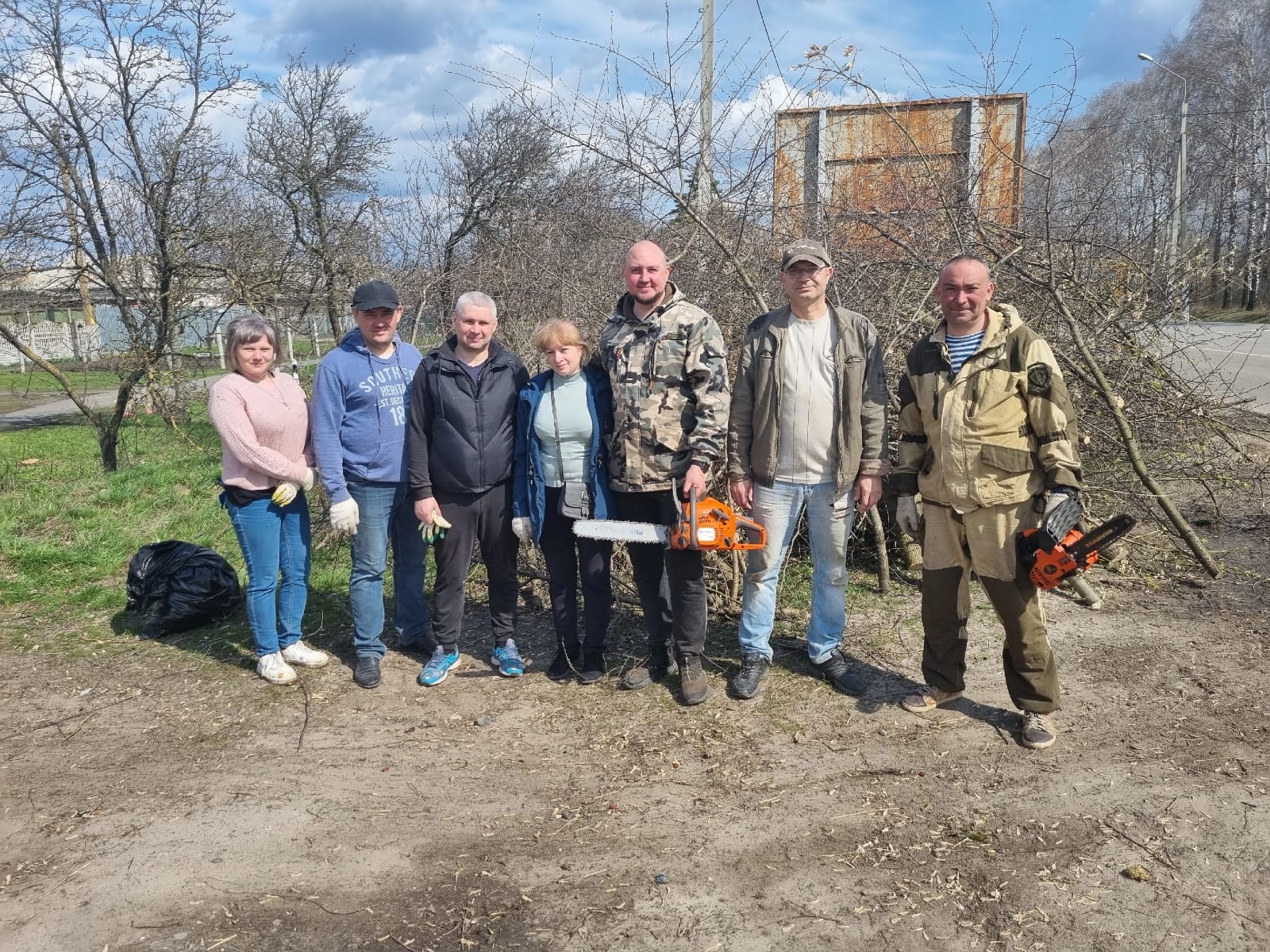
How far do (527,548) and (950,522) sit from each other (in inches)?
112

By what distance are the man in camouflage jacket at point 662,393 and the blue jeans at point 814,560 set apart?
0.31 metres

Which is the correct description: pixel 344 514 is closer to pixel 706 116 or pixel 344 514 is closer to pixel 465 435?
pixel 465 435

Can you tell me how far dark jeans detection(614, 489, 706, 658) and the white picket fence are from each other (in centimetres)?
889

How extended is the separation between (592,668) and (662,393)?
145 centimetres

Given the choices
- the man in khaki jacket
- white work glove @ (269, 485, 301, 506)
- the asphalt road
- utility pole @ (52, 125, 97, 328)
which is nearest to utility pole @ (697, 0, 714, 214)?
the man in khaki jacket

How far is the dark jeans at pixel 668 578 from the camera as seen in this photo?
12.4ft

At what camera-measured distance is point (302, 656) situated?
441 centimetres

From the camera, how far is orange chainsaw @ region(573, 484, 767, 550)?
3.56m

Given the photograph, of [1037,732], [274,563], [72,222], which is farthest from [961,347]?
[72,222]

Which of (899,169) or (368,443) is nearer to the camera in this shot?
(368,443)

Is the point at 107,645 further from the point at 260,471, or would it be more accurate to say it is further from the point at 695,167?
the point at 695,167

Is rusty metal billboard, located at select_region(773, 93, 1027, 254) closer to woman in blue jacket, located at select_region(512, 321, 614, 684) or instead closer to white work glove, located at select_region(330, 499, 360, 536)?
woman in blue jacket, located at select_region(512, 321, 614, 684)

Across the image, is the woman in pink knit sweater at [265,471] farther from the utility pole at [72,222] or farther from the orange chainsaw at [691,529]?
the utility pole at [72,222]

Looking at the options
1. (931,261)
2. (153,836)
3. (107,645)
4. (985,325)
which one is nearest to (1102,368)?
(931,261)
